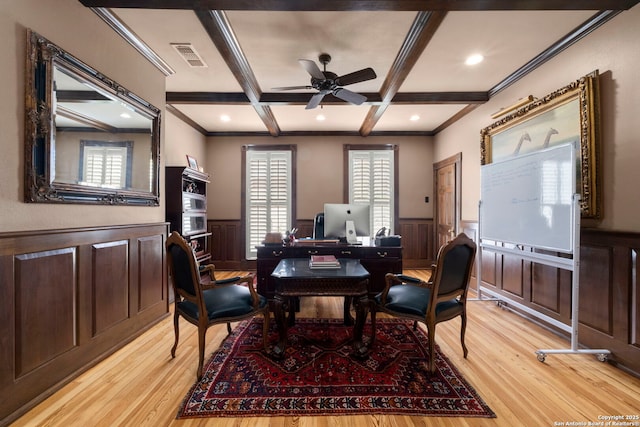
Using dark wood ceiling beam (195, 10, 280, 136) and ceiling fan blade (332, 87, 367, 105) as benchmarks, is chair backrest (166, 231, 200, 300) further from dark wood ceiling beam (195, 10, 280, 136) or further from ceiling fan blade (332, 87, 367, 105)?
ceiling fan blade (332, 87, 367, 105)

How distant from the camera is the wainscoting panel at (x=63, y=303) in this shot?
155 centimetres

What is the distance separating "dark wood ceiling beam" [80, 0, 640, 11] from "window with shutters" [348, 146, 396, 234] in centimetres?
379

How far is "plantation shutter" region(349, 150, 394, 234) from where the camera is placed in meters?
5.87

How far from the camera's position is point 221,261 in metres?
5.71

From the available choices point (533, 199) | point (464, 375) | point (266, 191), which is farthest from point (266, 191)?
point (464, 375)

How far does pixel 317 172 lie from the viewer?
5844 millimetres

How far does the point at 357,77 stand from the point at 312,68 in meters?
0.51

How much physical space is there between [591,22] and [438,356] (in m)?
3.18

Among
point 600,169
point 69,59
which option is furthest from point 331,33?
point 600,169

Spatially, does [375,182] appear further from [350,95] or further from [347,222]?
[350,95]

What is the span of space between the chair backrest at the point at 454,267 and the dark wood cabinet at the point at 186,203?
3.42 m

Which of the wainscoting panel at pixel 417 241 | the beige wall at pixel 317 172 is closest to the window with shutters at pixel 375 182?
the beige wall at pixel 317 172

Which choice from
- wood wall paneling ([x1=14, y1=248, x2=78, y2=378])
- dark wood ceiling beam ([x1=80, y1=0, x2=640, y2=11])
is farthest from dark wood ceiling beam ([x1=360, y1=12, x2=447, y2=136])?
wood wall paneling ([x1=14, y1=248, x2=78, y2=378])

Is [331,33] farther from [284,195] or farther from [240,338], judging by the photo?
[284,195]
